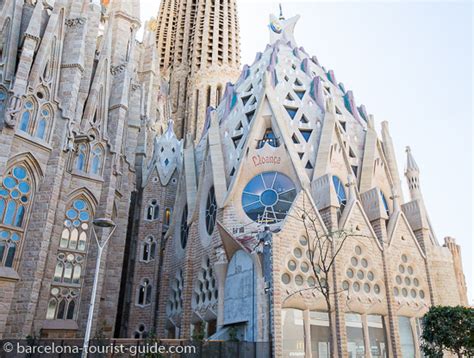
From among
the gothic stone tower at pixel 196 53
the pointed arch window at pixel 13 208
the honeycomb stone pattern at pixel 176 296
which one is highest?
the gothic stone tower at pixel 196 53

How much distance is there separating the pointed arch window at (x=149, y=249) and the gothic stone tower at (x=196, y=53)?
14.5 metres

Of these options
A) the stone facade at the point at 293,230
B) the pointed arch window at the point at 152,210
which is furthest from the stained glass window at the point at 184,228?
the pointed arch window at the point at 152,210

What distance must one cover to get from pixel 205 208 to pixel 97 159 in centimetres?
533

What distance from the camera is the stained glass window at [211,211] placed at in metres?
19.3

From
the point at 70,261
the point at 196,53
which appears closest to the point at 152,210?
the point at 70,261

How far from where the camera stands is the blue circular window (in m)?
18.0

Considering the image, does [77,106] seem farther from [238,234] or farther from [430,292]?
[430,292]

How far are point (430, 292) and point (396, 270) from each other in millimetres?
1939

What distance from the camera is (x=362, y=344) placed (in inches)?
618

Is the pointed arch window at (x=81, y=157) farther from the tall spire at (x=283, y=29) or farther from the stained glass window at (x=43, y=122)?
the tall spire at (x=283, y=29)

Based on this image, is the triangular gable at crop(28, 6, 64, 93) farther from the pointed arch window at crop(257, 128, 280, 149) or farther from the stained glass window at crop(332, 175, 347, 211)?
the stained glass window at crop(332, 175, 347, 211)

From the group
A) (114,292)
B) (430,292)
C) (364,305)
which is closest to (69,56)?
(114,292)

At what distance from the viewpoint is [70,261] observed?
17000 mm

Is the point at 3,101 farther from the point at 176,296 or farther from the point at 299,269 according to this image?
the point at 299,269
